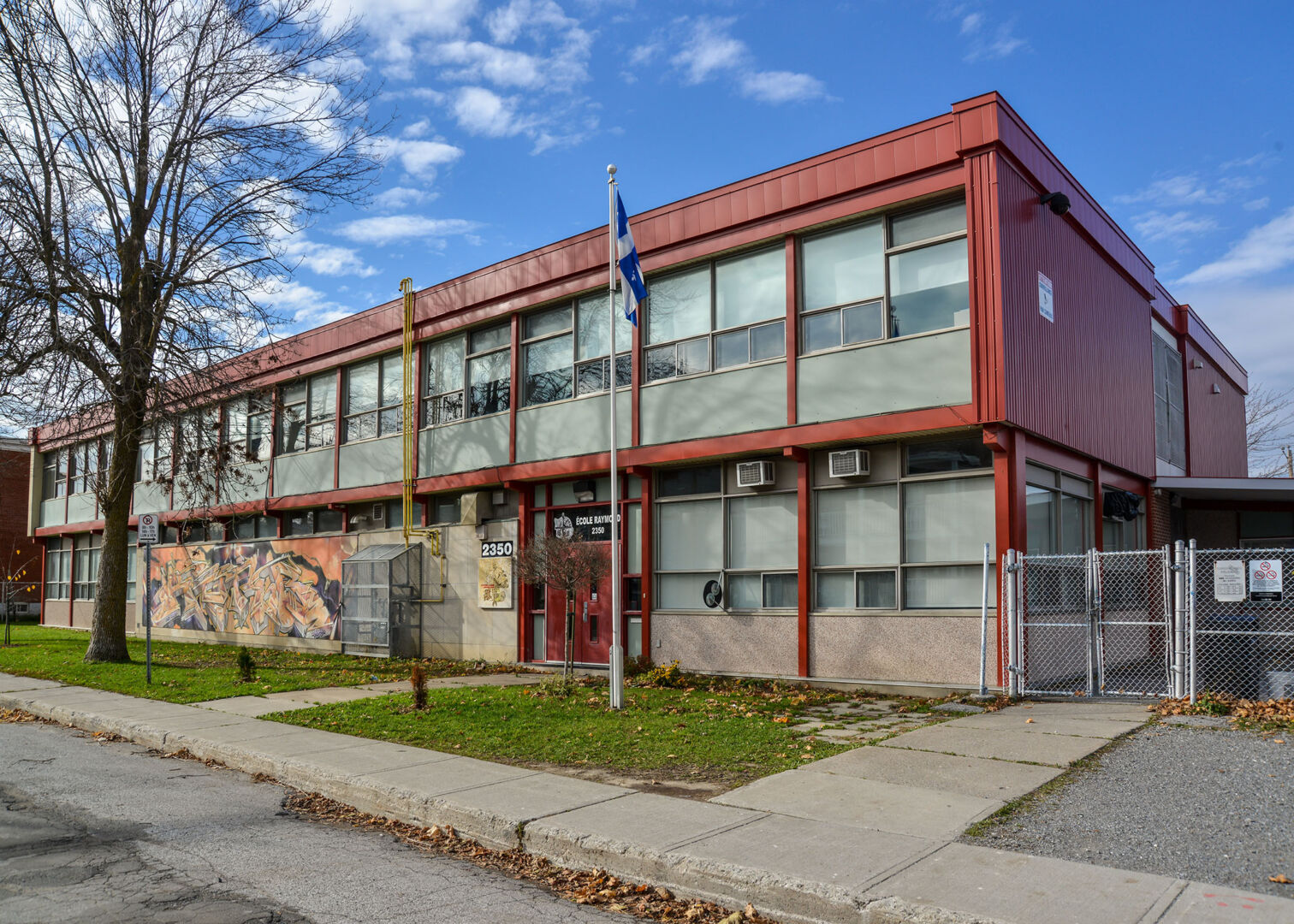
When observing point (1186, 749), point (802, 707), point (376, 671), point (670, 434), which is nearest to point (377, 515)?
point (376, 671)

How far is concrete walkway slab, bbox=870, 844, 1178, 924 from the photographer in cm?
483

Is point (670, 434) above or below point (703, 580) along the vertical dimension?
above

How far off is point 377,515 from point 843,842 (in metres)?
17.9

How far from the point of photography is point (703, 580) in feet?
50.6

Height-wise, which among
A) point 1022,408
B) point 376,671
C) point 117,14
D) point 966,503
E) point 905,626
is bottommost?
point 376,671

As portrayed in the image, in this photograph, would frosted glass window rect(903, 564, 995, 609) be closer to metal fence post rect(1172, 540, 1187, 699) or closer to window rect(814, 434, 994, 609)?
window rect(814, 434, 994, 609)

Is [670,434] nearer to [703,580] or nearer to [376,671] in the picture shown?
[703,580]

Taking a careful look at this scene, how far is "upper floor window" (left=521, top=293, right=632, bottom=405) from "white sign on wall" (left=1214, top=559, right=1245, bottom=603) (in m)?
9.25

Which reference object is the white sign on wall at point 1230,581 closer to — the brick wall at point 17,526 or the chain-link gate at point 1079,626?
the chain-link gate at point 1079,626

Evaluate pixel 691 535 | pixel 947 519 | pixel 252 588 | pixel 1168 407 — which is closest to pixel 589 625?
pixel 691 535

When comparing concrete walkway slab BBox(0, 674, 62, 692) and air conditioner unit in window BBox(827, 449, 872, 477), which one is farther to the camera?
concrete walkway slab BBox(0, 674, 62, 692)

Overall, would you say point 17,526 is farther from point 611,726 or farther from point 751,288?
point 611,726

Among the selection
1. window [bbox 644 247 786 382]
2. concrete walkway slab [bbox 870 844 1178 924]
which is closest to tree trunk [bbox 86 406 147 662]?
window [bbox 644 247 786 382]

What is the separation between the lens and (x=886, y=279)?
13398 mm
